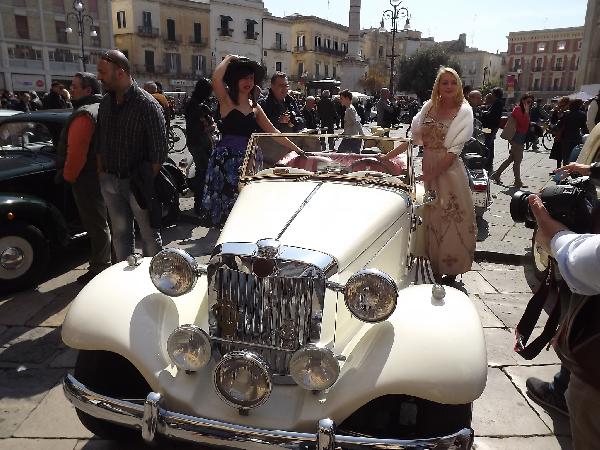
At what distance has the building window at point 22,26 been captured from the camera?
33.9 meters

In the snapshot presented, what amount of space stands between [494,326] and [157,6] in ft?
157

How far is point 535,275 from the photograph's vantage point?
16.3ft

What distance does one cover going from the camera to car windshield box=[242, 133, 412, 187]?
3359mm

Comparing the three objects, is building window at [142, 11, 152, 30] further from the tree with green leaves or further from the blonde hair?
the blonde hair

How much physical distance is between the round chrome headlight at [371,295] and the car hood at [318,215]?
0.81 feet

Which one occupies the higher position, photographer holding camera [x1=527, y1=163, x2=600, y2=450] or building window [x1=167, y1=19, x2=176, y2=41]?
building window [x1=167, y1=19, x2=176, y2=41]

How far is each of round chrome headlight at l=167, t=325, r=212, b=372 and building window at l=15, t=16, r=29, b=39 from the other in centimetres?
3956

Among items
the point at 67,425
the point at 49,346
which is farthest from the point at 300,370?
the point at 49,346

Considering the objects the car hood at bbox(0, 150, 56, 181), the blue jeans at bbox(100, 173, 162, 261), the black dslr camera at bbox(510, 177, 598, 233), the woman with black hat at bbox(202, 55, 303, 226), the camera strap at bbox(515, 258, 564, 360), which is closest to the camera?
the black dslr camera at bbox(510, 177, 598, 233)

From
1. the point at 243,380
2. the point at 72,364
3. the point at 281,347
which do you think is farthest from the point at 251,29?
the point at 243,380

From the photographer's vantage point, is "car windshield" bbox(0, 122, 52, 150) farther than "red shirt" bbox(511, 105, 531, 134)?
No

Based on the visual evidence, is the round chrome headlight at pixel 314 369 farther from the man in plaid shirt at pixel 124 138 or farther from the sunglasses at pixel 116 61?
the sunglasses at pixel 116 61

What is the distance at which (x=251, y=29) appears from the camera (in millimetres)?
51438

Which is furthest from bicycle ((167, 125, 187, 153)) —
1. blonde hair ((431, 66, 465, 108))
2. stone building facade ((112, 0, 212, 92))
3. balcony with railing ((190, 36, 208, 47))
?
balcony with railing ((190, 36, 208, 47))
